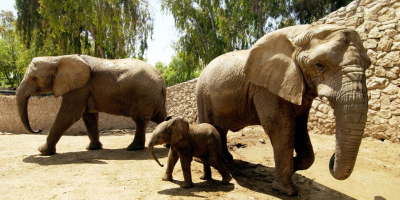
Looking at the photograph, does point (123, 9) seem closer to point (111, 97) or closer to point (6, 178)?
point (111, 97)

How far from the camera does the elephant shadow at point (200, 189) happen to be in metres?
4.08

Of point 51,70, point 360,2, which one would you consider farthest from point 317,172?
point 51,70

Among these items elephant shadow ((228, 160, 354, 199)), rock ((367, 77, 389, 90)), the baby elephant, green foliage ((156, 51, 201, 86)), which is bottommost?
elephant shadow ((228, 160, 354, 199))

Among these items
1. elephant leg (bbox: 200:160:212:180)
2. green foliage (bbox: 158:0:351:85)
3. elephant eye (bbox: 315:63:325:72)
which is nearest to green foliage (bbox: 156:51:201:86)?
green foliage (bbox: 158:0:351:85)

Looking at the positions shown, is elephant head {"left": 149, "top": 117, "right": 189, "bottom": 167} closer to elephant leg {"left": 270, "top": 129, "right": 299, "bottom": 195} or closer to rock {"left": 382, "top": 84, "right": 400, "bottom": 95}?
elephant leg {"left": 270, "top": 129, "right": 299, "bottom": 195}

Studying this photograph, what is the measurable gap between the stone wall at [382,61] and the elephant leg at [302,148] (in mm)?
3898

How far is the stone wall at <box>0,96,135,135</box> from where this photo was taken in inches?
521

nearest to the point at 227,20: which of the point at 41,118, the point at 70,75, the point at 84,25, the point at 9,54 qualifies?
the point at 84,25

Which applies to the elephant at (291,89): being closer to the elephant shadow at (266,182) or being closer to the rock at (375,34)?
the elephant shadow at (266,182)

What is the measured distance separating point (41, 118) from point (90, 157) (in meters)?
8.19

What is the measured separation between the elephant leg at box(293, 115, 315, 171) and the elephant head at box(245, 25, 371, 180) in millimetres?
641

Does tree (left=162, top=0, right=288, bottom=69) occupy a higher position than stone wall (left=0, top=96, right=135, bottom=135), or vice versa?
tree (left=162, top=0, right=288, bottom=69)

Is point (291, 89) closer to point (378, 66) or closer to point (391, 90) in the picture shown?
point (391, 90)

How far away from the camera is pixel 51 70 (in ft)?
22.6
